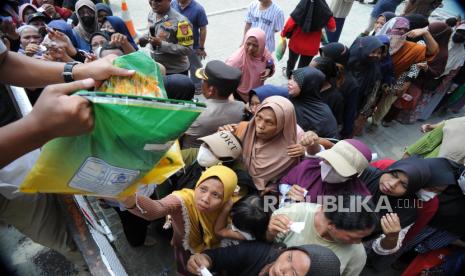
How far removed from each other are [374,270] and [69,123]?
10.7 ft

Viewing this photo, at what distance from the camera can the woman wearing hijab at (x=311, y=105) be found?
123 inches

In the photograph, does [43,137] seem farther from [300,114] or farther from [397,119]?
[397,119]

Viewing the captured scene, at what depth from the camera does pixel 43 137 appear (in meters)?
0.88

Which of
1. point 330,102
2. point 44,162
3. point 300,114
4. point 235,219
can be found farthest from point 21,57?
point 330,102

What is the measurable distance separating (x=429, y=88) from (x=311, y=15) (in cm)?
232

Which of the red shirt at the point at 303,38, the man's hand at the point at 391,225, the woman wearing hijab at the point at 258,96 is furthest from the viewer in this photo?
the red shirt at the point at 303,38

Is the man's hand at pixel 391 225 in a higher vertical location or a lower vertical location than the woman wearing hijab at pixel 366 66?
lower

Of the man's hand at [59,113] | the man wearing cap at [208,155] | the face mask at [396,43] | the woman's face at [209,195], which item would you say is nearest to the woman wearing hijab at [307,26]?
the face mask at [396,43]

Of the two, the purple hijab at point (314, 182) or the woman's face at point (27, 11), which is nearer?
the purple hijab at point (314, 182)

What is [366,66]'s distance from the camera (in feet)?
13.0

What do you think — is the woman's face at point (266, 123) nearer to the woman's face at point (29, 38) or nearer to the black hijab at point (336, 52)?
the black hijab at point (336, 52)

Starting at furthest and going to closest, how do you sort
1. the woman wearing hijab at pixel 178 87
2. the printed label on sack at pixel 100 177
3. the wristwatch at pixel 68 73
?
1. the woman wearing hijab at pixel 178 87
2. the wristwatch at pixel 68 73
3. the printed label on sack at pixel 100 177

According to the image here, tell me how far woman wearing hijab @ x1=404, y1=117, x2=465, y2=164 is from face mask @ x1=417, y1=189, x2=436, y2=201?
791 millimetres

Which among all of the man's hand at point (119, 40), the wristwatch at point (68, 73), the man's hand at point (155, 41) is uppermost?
the wristwatch at point (68, 73)
